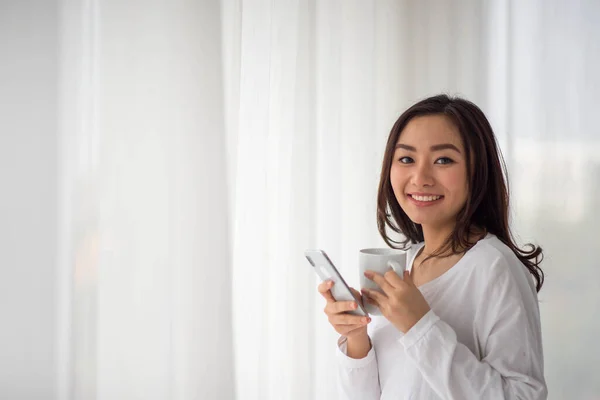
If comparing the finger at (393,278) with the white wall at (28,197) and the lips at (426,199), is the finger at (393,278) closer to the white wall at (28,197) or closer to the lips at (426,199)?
the lips at (426,199)

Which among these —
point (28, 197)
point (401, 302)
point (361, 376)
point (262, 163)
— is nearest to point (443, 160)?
point (401, 302)

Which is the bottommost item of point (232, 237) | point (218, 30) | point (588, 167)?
point (232, 237)

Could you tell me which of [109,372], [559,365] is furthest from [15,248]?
[559,365]

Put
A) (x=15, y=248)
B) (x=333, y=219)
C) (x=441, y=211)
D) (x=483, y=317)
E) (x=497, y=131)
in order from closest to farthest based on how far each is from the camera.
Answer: (x=483, y=317), (x=441, y=211), (x=15, y=248), (x=333, y=219), (x=497, y=131)

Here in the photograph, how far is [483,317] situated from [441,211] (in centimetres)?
20

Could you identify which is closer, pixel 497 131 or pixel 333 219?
pixel 333 219

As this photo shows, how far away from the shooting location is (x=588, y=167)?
5.37ft

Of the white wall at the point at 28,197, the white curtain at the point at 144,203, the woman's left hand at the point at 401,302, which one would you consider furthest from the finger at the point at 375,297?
the white wall at the point at 28,197

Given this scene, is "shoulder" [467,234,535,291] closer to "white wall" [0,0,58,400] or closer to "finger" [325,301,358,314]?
"finger" [325,301,358,314]

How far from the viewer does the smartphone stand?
0.88m

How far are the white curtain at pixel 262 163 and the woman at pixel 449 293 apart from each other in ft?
1.49

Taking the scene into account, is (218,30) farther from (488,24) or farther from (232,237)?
(488,24)

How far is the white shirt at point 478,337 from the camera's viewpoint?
33.4 inches

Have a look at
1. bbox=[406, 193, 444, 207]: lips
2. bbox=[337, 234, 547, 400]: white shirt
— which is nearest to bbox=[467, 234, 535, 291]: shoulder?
bbox=[337, 234, 547, 400]: white shirt
